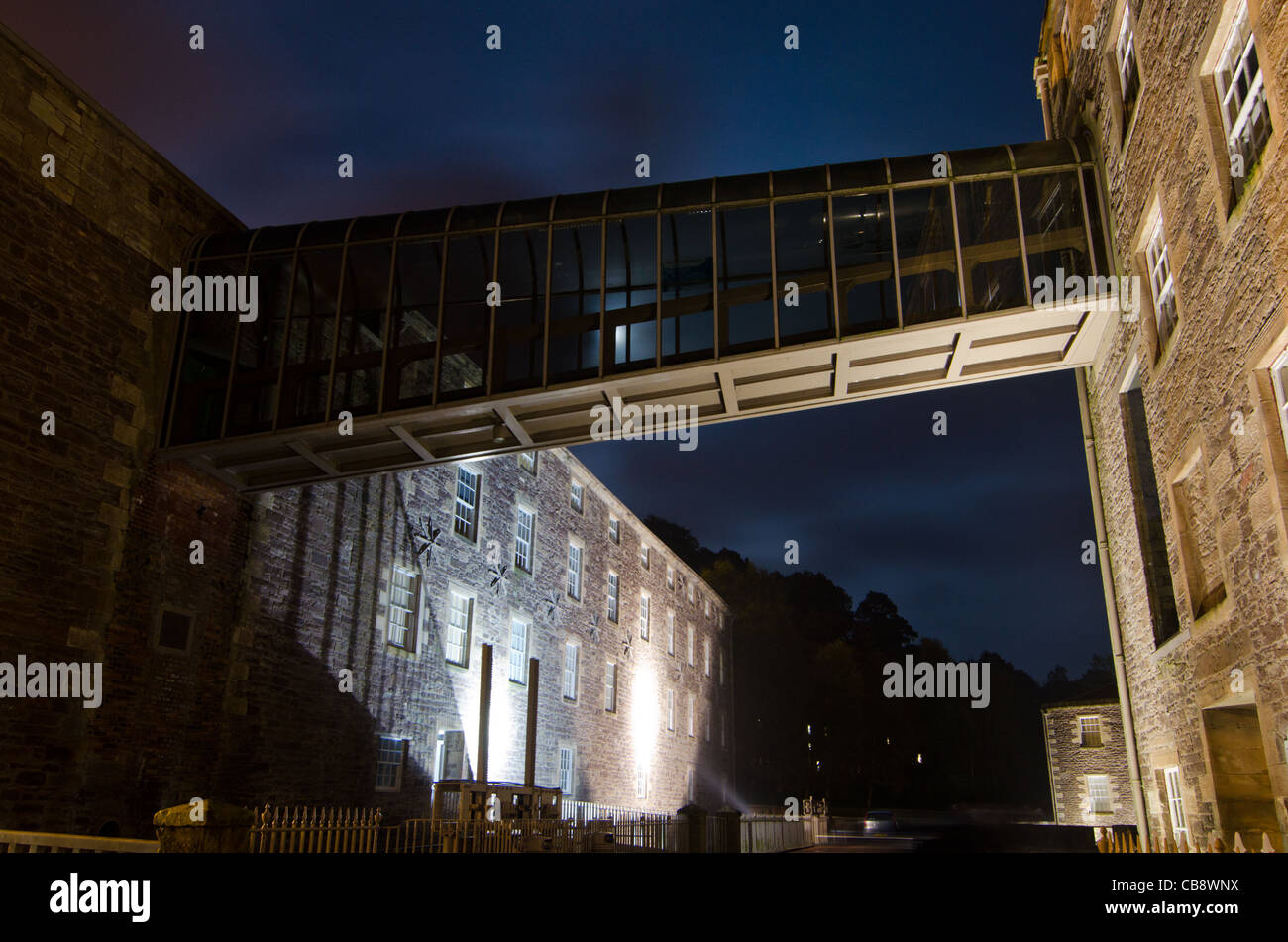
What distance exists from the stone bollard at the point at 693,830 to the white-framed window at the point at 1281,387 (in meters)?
14.0

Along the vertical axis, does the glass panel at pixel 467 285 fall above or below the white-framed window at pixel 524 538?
above

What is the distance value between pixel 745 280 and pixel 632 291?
191cm

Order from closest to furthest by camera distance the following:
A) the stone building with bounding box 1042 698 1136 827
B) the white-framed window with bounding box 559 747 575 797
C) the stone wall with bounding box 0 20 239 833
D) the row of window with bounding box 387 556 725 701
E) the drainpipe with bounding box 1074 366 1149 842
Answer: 1. the stone wall with bounding box 0 20 239 833
2. the drainpipe with bounding box 1074 366 1149 842
3. the row of window with bounding box 387 556 725 701
4. the white-framed window with bounding box 559 747 575 797
5. the stone building with bounding box 1042 698 1136 827

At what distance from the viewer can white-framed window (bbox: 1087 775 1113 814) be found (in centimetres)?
A: 3187

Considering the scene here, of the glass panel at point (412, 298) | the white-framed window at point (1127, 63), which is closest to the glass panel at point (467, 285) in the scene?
the glass panel at point (412, 298)

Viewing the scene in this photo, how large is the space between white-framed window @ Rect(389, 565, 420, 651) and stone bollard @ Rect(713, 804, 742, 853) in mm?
8092

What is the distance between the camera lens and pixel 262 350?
608 inches

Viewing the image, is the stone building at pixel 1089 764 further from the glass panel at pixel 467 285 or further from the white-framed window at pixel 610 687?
the glass panel at pixel 467 285

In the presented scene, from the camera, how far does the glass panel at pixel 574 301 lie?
48.2 ft

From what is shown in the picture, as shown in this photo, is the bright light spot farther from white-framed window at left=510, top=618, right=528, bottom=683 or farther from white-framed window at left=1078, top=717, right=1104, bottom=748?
white-framed window at left=1078, top=717, right=1104, bottom=748

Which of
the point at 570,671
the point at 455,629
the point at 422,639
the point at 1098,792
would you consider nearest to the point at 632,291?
the point at 422,639

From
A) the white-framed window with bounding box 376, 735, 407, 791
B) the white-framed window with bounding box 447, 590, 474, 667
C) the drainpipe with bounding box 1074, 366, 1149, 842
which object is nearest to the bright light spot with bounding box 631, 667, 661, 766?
the white-framed window with bounding box 447, 590, 474, 667

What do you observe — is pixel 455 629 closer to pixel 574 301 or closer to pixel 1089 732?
pixel 574 301
